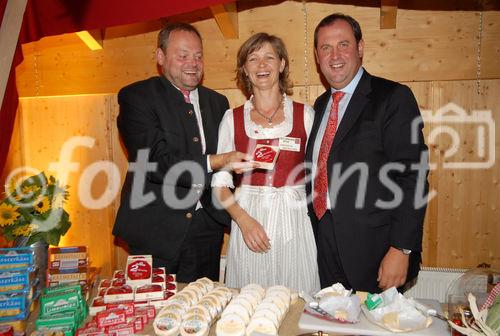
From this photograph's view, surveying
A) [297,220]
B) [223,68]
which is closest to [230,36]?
[223,68]

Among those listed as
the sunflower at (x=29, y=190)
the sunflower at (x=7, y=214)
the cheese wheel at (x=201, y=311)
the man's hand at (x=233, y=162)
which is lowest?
the cheese wheel at (x=201, y=311)

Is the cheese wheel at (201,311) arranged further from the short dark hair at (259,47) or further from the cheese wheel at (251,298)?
the short dark hair at (259,47)

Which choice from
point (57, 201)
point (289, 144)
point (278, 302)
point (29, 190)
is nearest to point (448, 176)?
point (289, 144)

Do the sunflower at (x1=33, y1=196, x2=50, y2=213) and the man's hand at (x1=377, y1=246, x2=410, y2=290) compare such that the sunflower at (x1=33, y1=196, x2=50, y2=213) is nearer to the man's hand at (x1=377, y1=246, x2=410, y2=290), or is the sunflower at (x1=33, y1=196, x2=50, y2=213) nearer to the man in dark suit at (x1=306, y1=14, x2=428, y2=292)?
the man in dark suit at (x1=306, y1=14, x2=428, y2=292)

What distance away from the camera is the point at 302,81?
11.3ft

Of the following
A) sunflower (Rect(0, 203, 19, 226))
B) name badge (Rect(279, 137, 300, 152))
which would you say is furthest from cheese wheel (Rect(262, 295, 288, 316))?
sunflower (Rect(0, 203, 19, 226))

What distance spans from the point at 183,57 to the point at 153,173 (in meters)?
0.66

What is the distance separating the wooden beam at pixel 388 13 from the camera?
3.05 m

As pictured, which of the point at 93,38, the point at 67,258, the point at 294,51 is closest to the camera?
the point at 67,258

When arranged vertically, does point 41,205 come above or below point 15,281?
above

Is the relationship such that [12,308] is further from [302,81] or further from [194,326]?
[302,81]

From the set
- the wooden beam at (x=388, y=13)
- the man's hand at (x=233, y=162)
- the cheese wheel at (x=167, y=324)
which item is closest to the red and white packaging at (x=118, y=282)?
the cheese wheel at (x=167, y=324)

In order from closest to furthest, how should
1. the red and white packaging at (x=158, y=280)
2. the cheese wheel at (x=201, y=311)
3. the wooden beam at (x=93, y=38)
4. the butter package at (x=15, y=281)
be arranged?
the cheese wheel at (x=201, y=311)
the butter package at (x=15, y=281)
the red and white packaging at (x=158, y=280)
the wooden beam at (x=93, y=38)

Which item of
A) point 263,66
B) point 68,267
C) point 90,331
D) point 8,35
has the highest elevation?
point 263,66
